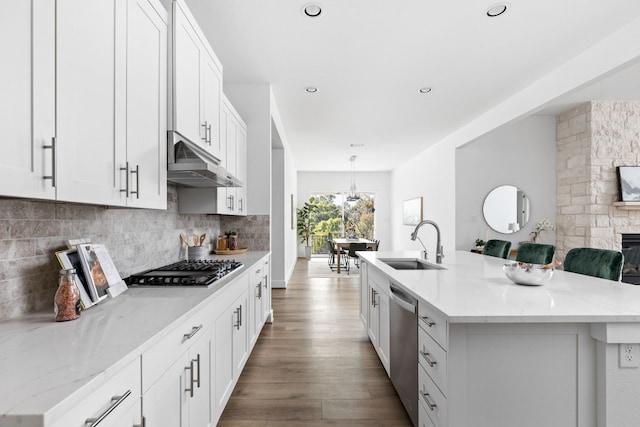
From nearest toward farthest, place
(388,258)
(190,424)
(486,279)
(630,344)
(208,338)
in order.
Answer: (630,344) < (190,424) < (208,338) < (486,279) < (388,258)

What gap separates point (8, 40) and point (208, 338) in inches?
53.1

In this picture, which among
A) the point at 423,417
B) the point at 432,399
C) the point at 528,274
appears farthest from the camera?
the point at 528,274

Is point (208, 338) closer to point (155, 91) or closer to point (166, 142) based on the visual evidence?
point (166, 142)

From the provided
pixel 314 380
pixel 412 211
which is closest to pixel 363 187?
pixel 412 211

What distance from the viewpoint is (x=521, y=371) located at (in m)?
1.36

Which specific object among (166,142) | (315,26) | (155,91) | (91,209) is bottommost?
(91,209)

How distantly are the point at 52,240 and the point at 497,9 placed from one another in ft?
10.6

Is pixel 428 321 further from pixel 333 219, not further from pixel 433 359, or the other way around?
pixel 333 219

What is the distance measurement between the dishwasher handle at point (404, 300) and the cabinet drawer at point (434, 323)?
54 mm

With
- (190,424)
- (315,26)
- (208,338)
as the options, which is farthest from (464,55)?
(190,424)

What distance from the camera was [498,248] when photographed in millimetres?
3619

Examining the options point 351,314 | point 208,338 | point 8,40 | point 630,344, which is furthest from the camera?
point 351,314

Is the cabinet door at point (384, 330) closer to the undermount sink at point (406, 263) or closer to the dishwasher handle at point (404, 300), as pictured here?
the dishwasher handle at point (404, 300)

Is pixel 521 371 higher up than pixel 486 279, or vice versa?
pixel 486 279
